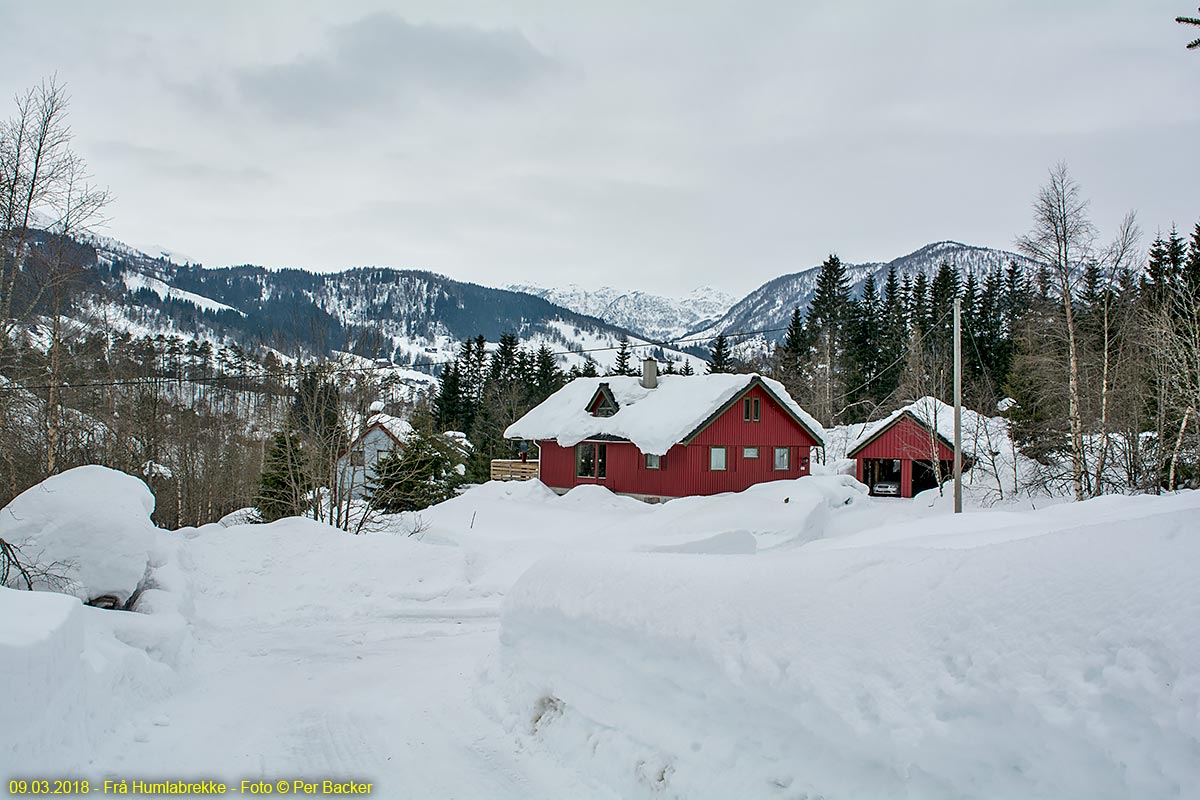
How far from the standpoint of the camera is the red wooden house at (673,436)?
3120 centimetres

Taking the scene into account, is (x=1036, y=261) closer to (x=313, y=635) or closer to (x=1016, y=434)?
(x=1016, y=434)

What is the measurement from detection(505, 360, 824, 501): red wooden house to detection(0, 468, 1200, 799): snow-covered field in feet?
70.6

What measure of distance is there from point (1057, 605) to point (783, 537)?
676 inches

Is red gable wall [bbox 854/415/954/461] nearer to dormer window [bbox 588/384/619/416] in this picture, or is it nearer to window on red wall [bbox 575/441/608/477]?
dormer window [bbox 588/384/619/416]

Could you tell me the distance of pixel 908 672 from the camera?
4066mm

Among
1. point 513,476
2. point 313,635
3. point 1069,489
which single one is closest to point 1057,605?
point 313,635

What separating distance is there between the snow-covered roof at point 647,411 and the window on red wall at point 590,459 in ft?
3.62

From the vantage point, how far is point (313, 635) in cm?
1050

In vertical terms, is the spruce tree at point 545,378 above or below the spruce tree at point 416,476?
above

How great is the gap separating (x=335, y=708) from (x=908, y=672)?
563 cm

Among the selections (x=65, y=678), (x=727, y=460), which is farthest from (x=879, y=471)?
(x=65, y=678)

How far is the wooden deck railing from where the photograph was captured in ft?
132

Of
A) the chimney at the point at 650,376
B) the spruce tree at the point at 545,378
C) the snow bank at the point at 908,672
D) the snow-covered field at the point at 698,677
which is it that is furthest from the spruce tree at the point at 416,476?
the spruce tree at the point at 545,378

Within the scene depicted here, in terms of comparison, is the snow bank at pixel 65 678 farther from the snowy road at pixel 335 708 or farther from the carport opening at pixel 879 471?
the carport opening at pixel 879 471
